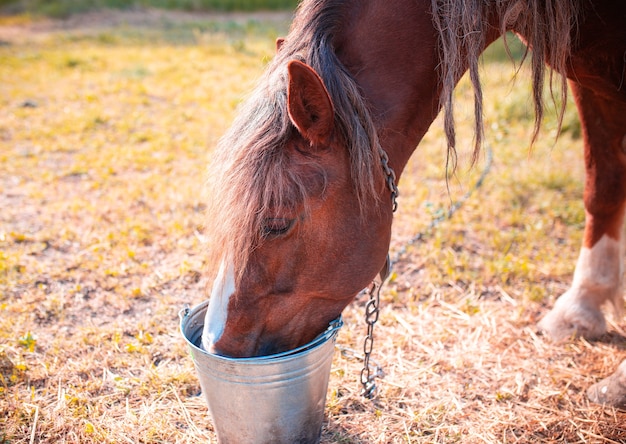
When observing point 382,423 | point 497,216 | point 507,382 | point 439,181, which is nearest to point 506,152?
point 439,181

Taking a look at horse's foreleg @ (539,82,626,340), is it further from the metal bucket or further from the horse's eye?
the horse's eye

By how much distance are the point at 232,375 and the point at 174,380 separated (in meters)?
0.79

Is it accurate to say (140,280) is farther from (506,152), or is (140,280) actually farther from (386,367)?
(506,152)

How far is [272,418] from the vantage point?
72.8 inches

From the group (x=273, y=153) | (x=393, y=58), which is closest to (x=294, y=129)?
(x=273, y=153)

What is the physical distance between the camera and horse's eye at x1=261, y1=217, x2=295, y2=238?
1.64 meters

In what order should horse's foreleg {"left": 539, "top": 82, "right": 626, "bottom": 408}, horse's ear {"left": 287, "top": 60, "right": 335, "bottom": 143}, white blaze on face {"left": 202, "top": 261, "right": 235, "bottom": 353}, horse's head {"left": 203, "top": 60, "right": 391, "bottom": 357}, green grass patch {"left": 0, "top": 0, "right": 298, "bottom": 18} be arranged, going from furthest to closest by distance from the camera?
green grass patch {"left": 0, "top": 0, "right": 298, "bottom": 18}, horse's foreleg {"left": 539, "top": 82, "right": 626, "bottom": 408}, white blaze on face {"left": 202, "top": 261, "right": 235, "bottom": 353}, horse's head {"left": 203, "top": 60, "right": 391, "bottom": 357}, horse's ear {"left": 287, "top": 60, "right": 335, "bottom": 143}

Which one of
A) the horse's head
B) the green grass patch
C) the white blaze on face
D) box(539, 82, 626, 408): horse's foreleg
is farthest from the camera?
the green grass patch

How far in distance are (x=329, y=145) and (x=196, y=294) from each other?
5.52 ft

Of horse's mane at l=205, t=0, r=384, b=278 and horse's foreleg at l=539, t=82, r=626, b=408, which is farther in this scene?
horse's foreleg at l=539, t=82, r=626, b=408

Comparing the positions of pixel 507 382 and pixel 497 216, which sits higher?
pixel 497 216

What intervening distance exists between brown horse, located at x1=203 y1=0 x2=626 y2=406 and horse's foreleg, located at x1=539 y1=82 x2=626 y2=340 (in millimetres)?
866

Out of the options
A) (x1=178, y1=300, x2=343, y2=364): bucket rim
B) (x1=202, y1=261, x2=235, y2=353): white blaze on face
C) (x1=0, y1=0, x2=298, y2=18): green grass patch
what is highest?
(x1=0, y1=0, x2=298, y2=18): green grass patch

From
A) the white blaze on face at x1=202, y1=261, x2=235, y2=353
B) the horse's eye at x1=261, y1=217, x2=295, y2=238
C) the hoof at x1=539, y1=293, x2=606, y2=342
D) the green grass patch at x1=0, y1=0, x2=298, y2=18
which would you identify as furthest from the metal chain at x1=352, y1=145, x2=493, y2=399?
the green grass patch at x1=0, y1=0, x2=298, y2=18
